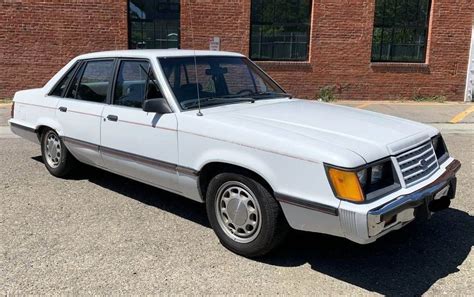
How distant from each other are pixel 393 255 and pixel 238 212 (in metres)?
1.29

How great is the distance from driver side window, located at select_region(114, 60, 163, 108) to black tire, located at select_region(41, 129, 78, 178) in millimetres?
1233

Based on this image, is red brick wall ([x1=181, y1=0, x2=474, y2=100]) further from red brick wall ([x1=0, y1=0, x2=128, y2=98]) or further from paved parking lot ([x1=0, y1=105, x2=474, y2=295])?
paved parking lot ([x1=0, y1=105, x2=474, y2=295])

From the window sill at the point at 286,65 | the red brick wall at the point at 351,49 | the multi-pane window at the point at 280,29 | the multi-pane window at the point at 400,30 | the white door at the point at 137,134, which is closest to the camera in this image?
the white door at the point at 137,134

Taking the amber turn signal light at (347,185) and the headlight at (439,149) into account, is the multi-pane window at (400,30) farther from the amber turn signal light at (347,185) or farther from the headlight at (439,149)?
the amber turn signal light at (347,185)

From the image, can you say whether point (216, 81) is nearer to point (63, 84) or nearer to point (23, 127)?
point (63, 84)

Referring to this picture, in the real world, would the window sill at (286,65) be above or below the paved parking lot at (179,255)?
above

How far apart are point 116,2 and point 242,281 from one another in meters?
10.9

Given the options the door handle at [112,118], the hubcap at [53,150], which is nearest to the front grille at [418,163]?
the door handle at [112,118]

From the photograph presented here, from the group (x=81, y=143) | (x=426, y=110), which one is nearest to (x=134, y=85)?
(x=81, y=143)

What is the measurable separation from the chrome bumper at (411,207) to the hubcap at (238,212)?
897 mm

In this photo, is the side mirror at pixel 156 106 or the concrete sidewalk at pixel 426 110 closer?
the side mirror at pixel 156 106

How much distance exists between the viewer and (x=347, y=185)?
3.16 m

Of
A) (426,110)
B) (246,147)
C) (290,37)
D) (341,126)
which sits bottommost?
(426,110)

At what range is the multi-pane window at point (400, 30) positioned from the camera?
1395cm
